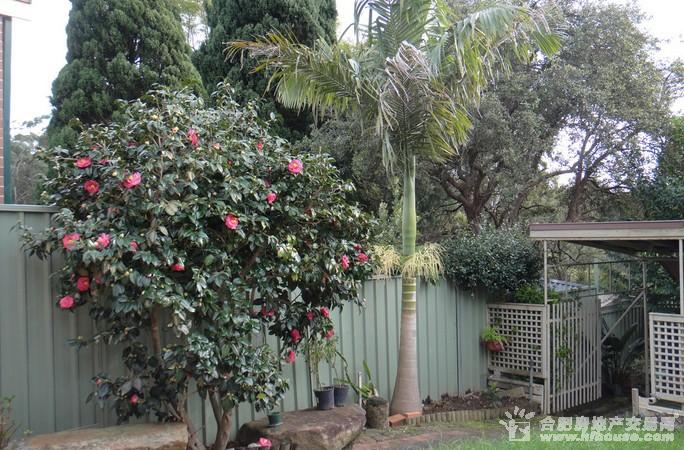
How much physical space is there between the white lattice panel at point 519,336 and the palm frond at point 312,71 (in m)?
3.83

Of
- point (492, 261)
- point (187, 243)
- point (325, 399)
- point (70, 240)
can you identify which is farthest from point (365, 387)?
point (70, 240)

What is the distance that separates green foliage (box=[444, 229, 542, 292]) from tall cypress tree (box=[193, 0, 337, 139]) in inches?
163

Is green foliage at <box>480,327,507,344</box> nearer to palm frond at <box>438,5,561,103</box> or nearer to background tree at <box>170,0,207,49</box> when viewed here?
palm frond at <box>438,5,561,103</box>

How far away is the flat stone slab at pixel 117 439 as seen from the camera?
12.5 feet

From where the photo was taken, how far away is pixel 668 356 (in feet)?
23.3

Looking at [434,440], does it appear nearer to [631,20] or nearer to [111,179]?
[111,179]

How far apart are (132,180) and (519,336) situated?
6.23 meters

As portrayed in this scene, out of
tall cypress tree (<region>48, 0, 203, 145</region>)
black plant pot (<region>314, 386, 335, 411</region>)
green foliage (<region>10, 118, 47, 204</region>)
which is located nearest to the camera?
black plant pot (<region>314, 386, 335, 411</region>)

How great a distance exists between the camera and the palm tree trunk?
6.89 m

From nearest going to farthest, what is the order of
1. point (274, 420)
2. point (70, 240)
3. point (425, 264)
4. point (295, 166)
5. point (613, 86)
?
point (70, 240)
point (295, 166)
point (274, 420)
point (425, 264)
point (613, 86)

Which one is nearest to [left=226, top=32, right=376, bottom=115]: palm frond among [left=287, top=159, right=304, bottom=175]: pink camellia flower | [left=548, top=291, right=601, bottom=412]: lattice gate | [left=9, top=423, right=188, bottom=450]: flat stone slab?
[left=287, top=159, right=304, bottom=175]: pink camellia flower

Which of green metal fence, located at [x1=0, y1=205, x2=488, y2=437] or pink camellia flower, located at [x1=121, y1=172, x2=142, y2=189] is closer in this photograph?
pink camellia flower, located at [x1=121, y1=172, x2=142, y2=189]

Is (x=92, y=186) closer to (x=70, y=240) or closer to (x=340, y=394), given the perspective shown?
(x=70, y=240)

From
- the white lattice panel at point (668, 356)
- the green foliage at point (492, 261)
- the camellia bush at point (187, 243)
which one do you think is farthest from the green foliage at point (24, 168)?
the white lattice panel at point (668, 356)
